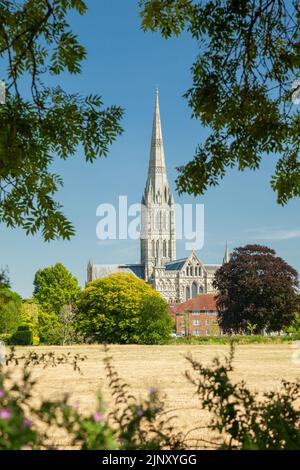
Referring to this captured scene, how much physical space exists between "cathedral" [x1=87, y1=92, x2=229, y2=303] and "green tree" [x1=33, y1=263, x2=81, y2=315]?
6658cm

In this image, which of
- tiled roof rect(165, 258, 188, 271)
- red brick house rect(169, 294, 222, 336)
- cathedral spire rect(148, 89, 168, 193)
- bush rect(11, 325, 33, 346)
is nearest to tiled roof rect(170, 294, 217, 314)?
red brick house rect(169, 294, 222, 336)

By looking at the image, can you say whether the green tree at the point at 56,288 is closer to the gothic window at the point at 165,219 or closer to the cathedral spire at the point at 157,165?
the cathedral spire at the point at 157,165

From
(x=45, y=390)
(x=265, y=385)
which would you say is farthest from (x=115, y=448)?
(x=265, y=385)

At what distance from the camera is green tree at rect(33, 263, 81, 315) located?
190ft

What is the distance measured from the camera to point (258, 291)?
52344 mm

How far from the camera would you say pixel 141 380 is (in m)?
15.2

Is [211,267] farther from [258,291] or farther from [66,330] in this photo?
[66,330]

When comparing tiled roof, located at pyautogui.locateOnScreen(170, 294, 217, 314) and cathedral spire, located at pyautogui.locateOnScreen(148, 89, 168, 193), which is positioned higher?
cathedral spire, located at pyautogui.locateOnScreen(148, 89, 168, 193)

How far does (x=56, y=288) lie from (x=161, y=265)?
273 feet

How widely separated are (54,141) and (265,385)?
1012 centimetres

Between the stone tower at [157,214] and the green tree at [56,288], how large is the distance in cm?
6773

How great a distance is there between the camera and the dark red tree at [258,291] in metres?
51.6

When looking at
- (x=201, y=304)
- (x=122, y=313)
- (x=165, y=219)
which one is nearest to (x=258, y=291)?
(x=122, y=313)

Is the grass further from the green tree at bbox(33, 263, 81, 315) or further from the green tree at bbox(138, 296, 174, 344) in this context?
the green tree at bbox(33, 263, 81, 315)
